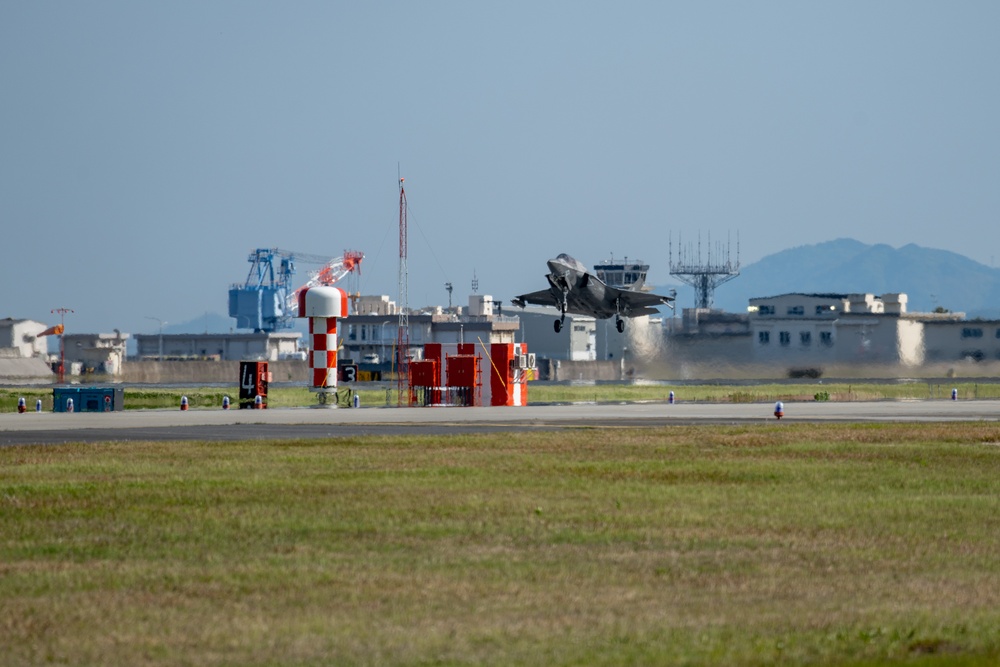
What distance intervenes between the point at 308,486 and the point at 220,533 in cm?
679

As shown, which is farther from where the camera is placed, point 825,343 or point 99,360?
point 99,360

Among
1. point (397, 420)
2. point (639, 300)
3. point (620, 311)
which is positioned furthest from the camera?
point (620, 311)

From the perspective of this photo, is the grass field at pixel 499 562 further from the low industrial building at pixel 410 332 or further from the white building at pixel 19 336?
the white building at pixel 19 336

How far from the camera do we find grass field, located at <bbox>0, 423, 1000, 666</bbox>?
1317cm

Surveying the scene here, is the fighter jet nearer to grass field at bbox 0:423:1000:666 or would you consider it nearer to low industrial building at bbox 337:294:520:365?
→ grass field at bbox 0:423:1000:666

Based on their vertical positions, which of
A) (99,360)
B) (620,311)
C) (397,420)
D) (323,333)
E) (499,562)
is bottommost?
(499,562)

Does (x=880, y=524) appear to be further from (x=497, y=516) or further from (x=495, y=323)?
(x=495, y=323)

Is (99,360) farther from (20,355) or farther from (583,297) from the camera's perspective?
(583,297)

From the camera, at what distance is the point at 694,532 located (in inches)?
827

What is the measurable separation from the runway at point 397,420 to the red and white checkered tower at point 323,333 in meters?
8.61

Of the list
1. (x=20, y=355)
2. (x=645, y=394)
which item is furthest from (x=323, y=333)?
(x=20, y=355)

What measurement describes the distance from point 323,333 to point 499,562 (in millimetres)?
65909

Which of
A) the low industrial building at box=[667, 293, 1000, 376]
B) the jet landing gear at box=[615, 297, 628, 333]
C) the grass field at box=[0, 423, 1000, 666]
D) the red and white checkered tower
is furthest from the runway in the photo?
the low industrial building at box=[667, 293, 1000, 376]

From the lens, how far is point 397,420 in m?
58.5
